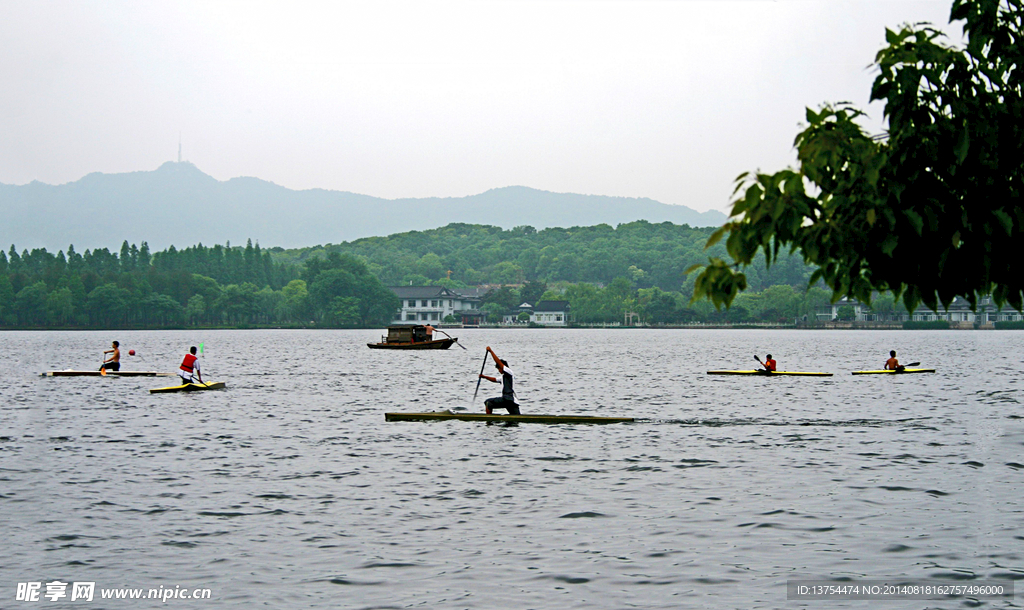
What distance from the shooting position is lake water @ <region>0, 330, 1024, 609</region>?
516 inches

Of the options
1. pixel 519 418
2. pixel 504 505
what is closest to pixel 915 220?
pixel 504 505

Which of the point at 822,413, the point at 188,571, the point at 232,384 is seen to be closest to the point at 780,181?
the point at 188,571

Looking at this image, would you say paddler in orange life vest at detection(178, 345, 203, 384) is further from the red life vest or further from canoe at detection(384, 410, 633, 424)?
canoe at detection(384, 410, 633, 424)

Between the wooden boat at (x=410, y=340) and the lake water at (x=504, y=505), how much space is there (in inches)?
2582

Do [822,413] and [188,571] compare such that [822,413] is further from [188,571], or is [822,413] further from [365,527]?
[188,571]

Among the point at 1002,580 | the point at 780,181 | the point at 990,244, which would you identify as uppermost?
the point at 780,181

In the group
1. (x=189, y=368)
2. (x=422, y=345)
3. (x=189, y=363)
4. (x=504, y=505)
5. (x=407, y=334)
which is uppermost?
(x=407, y=334)

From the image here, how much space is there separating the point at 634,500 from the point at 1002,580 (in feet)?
23.0

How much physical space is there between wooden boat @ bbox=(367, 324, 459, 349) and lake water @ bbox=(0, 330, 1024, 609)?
65.6 metres

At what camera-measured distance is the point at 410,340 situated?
10806 cm

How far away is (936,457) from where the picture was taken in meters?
24.7

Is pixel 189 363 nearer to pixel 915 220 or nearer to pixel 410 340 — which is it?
pixel 915 220

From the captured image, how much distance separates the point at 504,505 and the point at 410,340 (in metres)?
90.7

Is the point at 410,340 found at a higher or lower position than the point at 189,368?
higher
